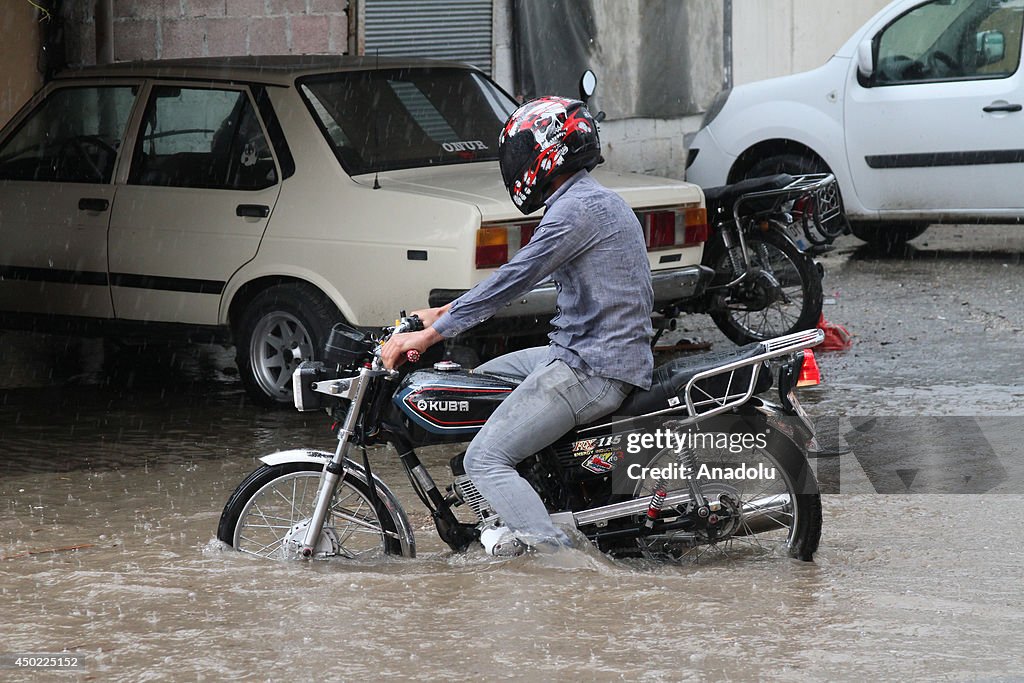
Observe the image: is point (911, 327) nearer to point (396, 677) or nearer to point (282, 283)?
point (282, 283)

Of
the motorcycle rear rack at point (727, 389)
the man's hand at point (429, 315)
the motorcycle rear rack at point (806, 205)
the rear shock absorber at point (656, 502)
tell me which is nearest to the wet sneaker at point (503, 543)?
the rear shock absorber at point (656, 502)

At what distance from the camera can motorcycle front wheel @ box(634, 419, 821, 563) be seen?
501 centimetres

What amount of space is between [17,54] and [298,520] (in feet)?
23.0

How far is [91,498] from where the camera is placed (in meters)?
6.44

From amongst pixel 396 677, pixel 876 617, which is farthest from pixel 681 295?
pixel 396 677

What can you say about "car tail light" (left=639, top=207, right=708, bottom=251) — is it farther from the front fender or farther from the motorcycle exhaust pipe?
the front fender

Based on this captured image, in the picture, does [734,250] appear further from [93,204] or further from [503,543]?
[503,543]

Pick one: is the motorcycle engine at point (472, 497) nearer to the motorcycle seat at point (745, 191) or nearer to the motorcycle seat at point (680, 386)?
the motorcycle seat at point (680, 386)

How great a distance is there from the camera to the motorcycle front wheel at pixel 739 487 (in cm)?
501

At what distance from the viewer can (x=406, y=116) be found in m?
8.21

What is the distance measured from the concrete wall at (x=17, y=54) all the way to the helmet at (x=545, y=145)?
6.97m

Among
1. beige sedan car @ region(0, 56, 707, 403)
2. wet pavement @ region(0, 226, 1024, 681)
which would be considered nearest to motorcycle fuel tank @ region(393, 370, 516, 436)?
wet pavement @ region(0, 226, 1024, 681)

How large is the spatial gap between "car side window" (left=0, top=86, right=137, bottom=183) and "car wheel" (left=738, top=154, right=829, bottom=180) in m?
5.62

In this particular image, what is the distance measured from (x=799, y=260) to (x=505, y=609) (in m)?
4.76
